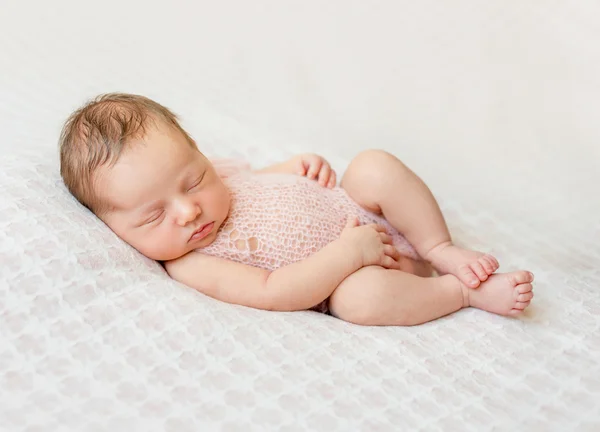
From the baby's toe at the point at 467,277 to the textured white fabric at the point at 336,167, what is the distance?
0.05m

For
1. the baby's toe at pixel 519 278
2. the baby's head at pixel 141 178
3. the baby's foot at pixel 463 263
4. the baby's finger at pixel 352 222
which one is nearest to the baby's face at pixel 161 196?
the baby's head at pixel 141 178

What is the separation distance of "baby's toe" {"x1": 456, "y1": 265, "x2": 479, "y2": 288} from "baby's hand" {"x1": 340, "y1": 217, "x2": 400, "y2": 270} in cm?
12

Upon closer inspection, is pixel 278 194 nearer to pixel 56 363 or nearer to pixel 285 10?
pixel 56 363

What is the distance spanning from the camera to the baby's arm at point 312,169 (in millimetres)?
1542

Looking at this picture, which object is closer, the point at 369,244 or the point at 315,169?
the point at 369,244

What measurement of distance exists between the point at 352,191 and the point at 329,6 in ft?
3.27

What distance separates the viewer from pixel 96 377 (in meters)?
1.02

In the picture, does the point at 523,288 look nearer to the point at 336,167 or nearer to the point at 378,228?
the point at 378,228

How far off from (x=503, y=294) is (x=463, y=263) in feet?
0.35

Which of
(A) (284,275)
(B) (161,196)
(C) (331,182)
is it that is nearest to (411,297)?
(A) (284,275)

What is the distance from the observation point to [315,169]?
156 centimetres

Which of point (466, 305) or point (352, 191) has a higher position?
point (352, 191)

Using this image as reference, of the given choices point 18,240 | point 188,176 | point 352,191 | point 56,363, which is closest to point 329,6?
point 352,191

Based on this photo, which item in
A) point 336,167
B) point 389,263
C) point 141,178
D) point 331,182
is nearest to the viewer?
point 141,178
